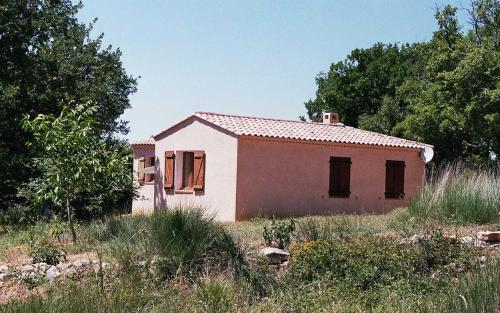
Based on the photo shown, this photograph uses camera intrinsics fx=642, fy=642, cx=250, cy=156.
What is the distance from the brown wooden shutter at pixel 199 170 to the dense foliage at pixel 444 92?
10696 millimetres

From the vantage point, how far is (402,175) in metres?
21.3

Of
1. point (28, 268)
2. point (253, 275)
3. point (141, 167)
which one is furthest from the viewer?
point (141, 167)

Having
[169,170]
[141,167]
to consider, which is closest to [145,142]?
[141,167]

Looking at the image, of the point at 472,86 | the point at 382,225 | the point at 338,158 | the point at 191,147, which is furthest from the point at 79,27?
the point at 382,225

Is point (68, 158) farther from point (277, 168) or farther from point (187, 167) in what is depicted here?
point (187, 167)

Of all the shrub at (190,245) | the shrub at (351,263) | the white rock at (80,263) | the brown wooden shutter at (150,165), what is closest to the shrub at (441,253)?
the shrub at (351,263)

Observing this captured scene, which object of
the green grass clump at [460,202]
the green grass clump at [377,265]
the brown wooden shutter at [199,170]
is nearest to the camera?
the green grass clump at [377,265]

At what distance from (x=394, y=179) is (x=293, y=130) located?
395 cm

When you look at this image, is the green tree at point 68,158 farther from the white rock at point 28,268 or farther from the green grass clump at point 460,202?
the green grass clump at point 460,202

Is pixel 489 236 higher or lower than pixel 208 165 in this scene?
lower

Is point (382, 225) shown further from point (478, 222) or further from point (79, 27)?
point (79, 27)

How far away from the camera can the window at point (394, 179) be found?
21.0 meters

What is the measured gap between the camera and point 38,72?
21156 mm

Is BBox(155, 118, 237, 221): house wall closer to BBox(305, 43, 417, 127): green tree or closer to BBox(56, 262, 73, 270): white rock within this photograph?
BBox(56, 262, 73, 270): white rock
